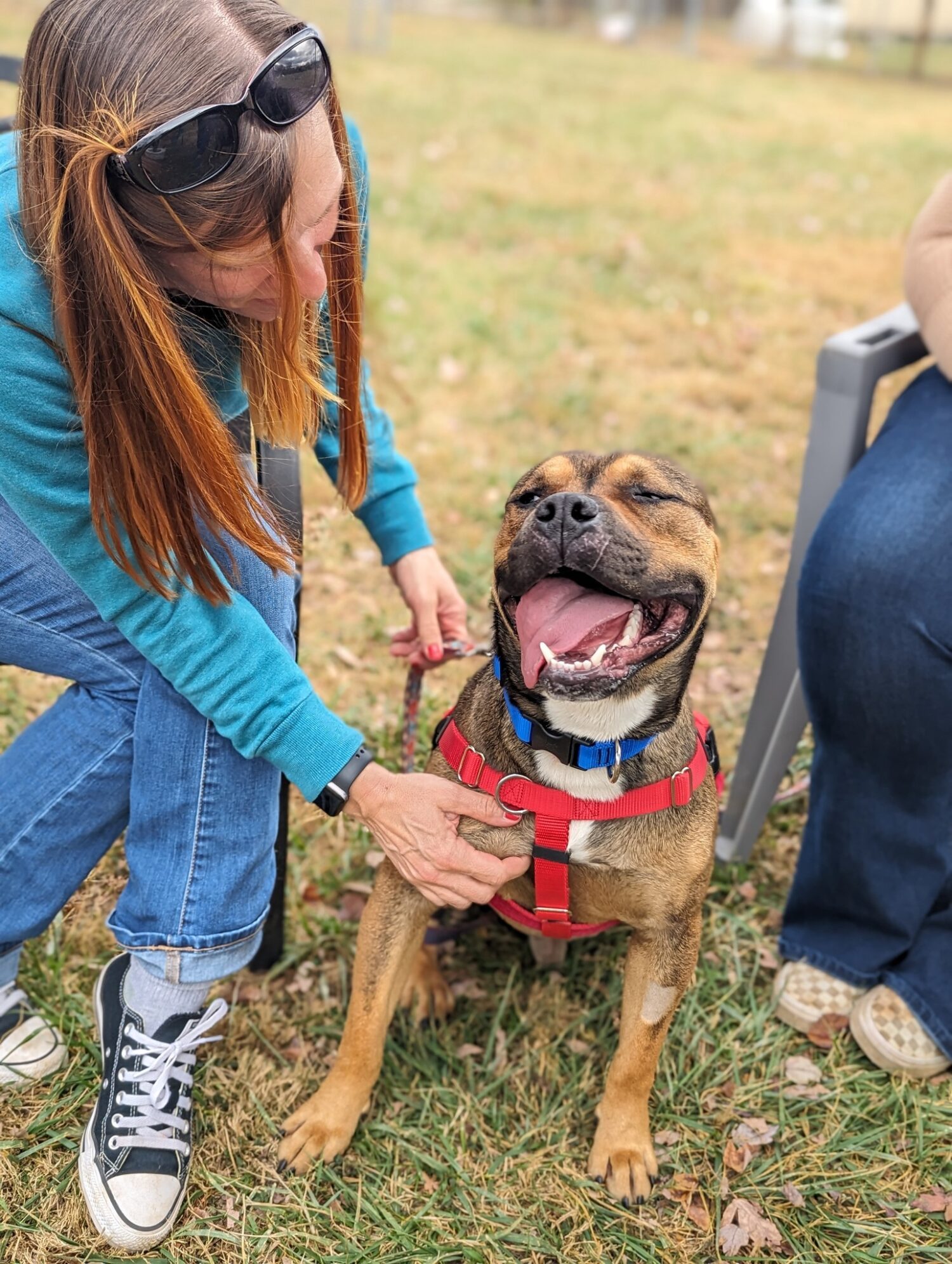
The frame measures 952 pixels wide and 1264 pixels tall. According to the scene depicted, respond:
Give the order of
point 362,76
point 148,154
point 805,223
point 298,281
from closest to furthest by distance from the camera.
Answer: point 148,154
point 298,281
point 805,223
point 362,76

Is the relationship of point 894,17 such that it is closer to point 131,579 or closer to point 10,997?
point 131,579

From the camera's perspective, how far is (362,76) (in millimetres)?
13156

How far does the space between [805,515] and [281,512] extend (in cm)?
136

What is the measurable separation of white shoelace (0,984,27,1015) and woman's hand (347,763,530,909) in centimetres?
99

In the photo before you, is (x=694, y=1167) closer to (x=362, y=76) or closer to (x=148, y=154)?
(x=148, y=154)

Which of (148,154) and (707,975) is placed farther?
(707,975)

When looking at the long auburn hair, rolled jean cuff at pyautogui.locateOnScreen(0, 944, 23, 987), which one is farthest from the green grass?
the long auburn hair

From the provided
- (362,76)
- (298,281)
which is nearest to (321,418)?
(298,281)

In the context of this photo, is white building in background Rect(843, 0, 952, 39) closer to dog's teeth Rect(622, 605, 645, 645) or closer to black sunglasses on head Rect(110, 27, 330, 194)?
dog's teeth Rect(622, 605, 645, 645)

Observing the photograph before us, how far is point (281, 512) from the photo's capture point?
239 centimetres

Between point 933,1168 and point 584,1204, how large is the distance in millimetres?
794

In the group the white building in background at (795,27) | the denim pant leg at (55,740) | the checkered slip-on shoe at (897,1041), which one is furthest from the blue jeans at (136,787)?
the white building in background at (795,27)

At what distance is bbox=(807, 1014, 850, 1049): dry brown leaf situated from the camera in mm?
2805

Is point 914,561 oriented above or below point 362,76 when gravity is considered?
above
